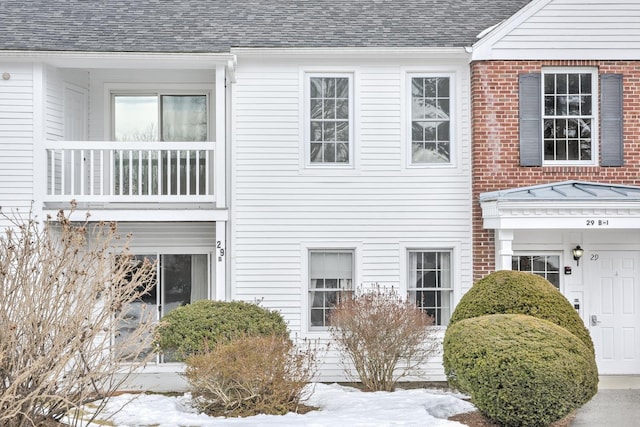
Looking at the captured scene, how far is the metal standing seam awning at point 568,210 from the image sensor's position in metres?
14.2

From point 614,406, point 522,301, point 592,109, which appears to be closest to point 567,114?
point 592,109

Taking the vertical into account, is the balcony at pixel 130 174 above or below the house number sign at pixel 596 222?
above

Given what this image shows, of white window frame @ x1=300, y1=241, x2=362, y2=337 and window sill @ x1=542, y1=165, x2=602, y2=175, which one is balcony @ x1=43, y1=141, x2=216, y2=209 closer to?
white window frame @ x1=300, y1=241, x2=362, y2=337

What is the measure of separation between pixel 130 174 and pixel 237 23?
3.59 metres

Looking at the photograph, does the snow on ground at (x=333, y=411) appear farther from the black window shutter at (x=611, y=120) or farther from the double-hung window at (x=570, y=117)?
the black window shutter at (x=611, y=120)

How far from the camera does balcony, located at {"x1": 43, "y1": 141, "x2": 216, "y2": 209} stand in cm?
1514

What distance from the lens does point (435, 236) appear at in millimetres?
15609

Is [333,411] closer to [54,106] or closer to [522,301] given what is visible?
[522,301]

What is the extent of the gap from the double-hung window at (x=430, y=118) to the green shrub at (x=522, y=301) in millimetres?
3965

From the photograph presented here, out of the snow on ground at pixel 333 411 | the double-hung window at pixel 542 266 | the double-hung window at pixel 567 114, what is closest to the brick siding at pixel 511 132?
the double-hung window at pixel 567 114

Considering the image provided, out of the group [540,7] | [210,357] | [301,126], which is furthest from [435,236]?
[210,357]

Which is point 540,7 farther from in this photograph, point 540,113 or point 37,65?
point 37,65

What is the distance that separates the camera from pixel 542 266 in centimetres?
1566

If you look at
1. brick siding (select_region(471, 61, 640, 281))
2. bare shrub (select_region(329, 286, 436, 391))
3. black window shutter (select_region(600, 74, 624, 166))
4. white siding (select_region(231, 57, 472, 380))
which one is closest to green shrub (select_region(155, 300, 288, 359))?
bare shrub (select_region(329, 286, 436, 391))
